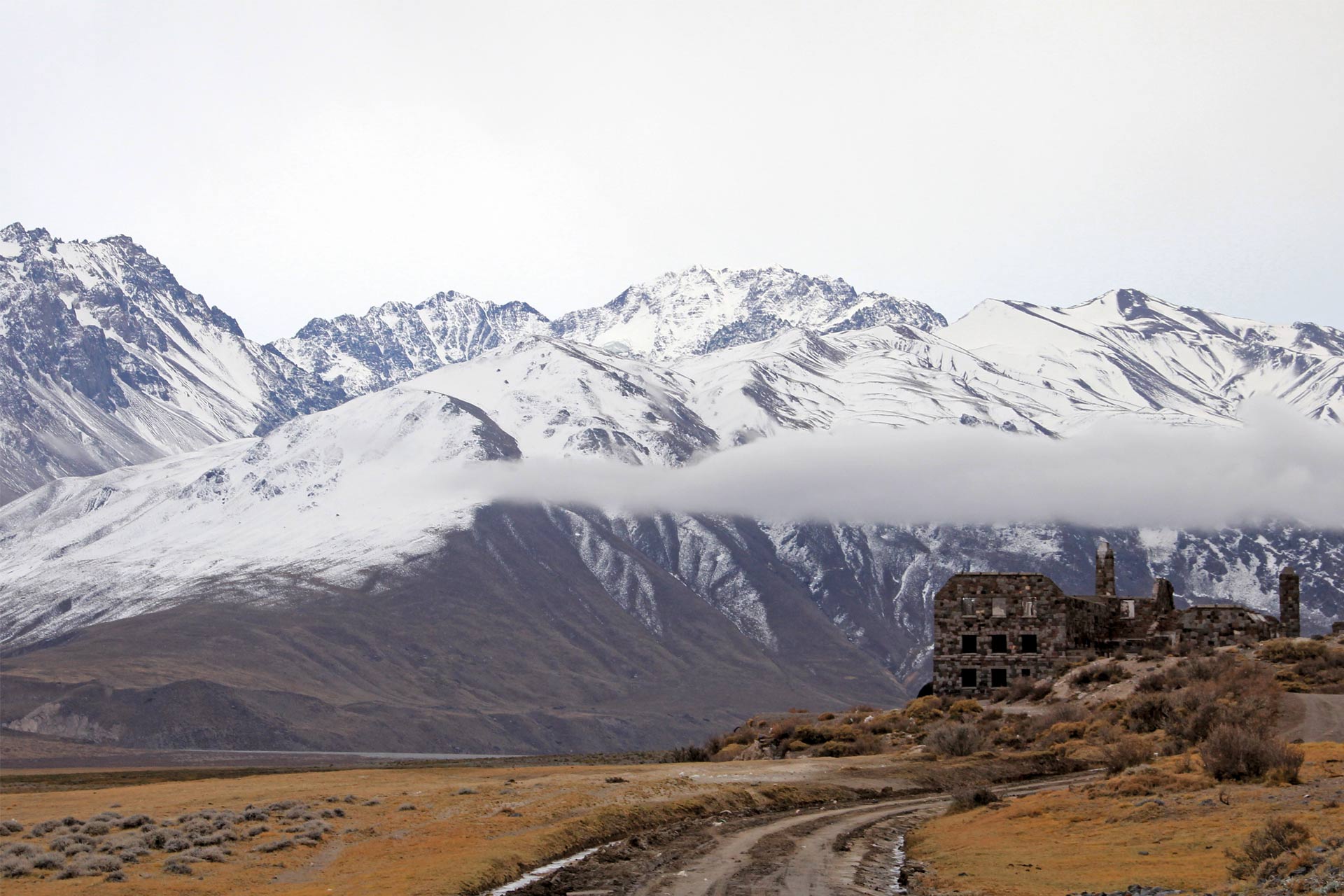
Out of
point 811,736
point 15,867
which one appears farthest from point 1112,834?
point 811,736

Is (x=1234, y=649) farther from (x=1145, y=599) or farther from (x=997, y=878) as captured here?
(x=997, y=878)

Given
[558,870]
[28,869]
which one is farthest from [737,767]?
[28,869]

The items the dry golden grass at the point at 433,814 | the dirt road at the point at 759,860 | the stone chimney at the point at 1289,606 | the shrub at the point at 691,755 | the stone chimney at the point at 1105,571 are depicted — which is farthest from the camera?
the stone chimney at the point at 1105,571

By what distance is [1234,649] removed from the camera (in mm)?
83312

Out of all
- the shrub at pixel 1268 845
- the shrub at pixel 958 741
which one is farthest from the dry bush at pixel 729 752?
the shrub at pixel 1268 845

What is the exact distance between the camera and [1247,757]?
1845 inches

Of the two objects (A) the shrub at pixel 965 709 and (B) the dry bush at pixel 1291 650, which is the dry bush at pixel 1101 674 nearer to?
(A) the shrub at pixel 965 709

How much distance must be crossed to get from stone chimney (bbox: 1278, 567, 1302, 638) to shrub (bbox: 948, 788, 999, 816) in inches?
1897

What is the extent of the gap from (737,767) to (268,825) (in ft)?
86.5

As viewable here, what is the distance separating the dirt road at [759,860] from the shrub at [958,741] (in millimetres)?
16603

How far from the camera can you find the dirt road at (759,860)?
39.9m

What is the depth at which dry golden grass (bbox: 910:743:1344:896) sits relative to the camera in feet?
125

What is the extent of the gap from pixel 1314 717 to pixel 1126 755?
12170mm

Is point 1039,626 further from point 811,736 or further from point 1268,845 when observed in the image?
point 1268,845
